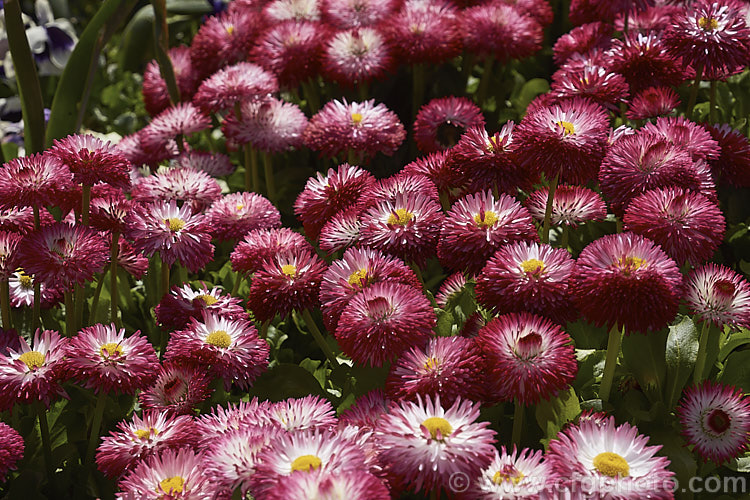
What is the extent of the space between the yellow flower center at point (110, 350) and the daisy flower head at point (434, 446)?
50cm

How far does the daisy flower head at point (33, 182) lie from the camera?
132cm

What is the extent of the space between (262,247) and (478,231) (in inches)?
18.5

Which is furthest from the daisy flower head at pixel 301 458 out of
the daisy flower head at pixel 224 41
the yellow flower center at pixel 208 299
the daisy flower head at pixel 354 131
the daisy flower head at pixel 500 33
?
the daisy flower head at pixel 224 41

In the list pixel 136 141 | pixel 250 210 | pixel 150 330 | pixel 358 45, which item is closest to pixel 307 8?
pixel 358 45

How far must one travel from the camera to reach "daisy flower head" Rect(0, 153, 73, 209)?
4.33 ft

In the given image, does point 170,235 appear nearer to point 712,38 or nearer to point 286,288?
point 286,288

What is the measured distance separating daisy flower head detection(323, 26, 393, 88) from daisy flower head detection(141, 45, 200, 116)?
58 cm

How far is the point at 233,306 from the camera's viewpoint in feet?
4.82

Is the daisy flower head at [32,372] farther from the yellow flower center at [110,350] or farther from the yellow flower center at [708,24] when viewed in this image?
the yellow flower center at [708,24]

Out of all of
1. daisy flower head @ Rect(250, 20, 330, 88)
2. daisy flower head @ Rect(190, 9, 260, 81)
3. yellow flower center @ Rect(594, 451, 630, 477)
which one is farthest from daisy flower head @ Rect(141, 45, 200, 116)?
yellow flower center @ Rect(594, 451, 630, 477)

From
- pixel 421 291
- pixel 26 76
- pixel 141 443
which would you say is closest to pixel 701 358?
pixel 421 291

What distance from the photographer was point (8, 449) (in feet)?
3.86

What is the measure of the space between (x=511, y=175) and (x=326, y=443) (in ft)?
2.05

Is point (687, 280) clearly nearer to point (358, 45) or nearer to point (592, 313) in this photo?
point (592, 313)
